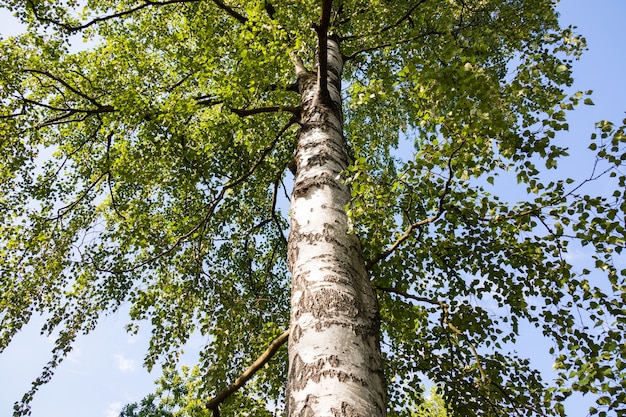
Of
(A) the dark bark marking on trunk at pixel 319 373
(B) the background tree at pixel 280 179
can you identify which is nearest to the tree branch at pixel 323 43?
(B) the background tree at pixel 280 179

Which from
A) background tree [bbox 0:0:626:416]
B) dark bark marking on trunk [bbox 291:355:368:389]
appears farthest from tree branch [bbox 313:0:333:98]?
dark bark marking on trunk [bbox 291:355:368:389]

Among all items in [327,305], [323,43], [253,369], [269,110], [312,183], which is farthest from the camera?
[269,110]

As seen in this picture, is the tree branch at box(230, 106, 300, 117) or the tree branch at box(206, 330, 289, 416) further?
the tree branch at box(230, 106, 300, 117)

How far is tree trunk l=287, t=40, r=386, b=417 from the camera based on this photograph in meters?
1.95

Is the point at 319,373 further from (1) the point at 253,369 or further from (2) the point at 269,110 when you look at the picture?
(2) the point at 269,110

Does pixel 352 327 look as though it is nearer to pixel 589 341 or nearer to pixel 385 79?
pixel 589 341

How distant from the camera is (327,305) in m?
2.34

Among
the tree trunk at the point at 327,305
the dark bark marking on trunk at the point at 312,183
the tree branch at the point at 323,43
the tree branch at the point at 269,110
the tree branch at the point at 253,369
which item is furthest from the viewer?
the tree branch at the point at 269,110

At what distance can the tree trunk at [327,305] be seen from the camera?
6.41ft

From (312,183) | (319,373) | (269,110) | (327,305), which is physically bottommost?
(319,373)

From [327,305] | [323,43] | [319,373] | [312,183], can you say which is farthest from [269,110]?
[319,373]

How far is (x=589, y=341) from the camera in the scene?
2.95 m

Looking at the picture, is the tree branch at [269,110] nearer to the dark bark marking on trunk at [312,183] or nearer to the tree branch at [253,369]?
the dark bark marking on trunk at [312,183]

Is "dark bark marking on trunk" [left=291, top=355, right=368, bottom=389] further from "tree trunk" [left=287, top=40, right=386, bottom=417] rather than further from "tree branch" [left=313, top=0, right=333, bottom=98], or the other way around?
"tree branch" [left=313, top=0, right=333, bottom=98]
